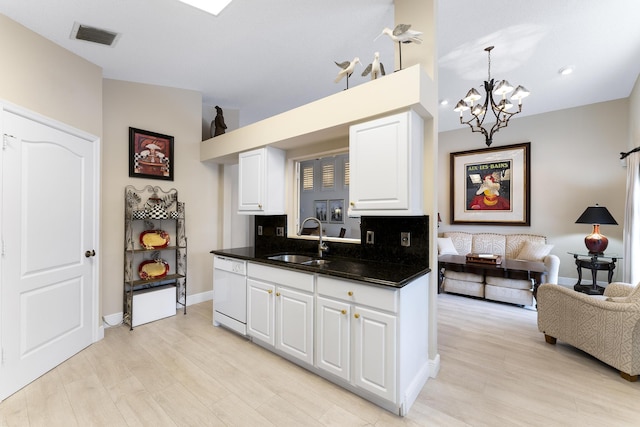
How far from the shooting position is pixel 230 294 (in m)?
3.05

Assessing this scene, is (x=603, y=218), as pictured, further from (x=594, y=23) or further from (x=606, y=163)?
(x=594, y=23)

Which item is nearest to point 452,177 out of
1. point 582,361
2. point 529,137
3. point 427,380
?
point 529,137

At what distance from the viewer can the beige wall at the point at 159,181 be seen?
10.7 feet

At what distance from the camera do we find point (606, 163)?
4.43 m

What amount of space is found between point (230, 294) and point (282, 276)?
0.92 metres

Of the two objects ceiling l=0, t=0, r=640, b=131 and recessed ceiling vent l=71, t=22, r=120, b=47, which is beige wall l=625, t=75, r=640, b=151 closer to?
ceiling l=0, t=0, r=640, b=131

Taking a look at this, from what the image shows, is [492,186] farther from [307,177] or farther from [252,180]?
[252,180]

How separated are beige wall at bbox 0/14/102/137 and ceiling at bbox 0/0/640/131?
92mm

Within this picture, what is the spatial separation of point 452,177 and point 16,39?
20.9 ft

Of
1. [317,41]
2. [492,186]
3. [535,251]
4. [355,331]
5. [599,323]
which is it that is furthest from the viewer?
[492,186]

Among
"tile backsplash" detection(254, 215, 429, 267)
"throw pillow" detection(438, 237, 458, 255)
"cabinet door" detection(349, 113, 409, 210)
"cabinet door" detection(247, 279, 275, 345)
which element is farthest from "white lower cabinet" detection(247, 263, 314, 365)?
"throw pillow" detection(438, 237, 458, 255)

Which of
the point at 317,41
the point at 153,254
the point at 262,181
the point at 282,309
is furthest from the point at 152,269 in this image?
the point at 317,41

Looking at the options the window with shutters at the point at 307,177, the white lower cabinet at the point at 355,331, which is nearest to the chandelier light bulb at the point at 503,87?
the window with shutters at the point at 307,177

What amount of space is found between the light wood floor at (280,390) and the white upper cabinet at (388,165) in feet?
4.56
